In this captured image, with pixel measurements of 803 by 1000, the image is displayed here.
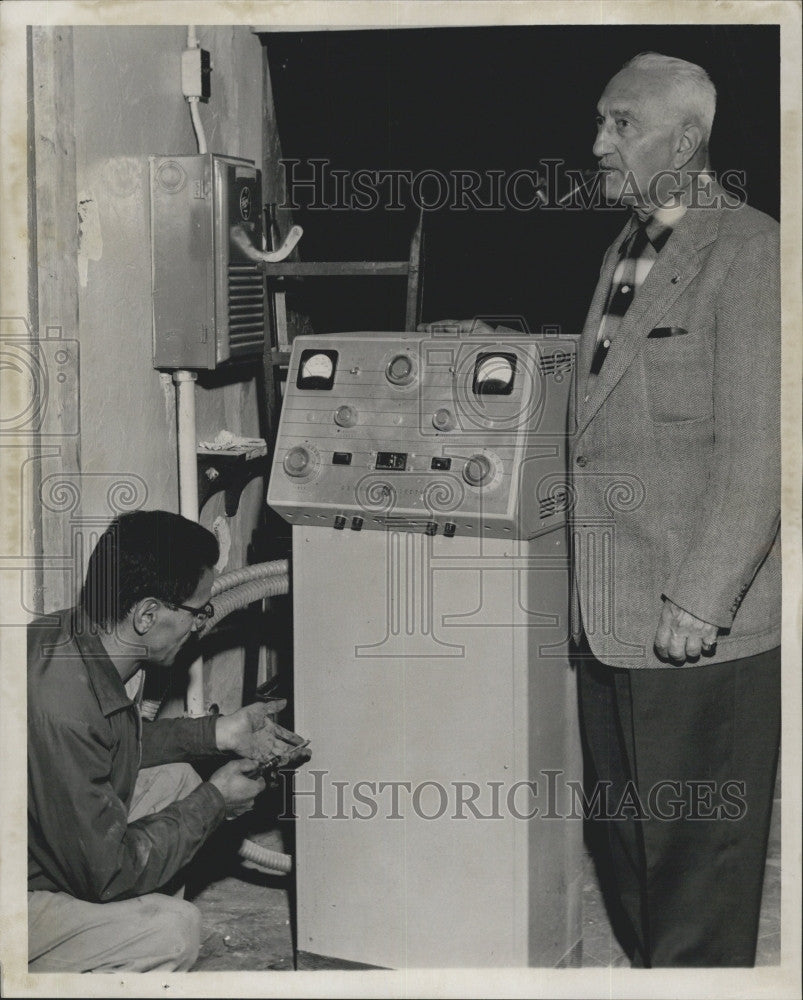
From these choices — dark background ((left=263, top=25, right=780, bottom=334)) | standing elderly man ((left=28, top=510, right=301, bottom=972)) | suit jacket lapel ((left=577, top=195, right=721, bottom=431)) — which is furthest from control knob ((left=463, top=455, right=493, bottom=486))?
dark background ((left=263, top=25, right=780, bottom=334))

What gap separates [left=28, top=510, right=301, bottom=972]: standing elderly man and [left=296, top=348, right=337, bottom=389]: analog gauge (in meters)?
0.39

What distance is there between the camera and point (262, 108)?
12.3 ft

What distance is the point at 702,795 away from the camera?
244 centimetres

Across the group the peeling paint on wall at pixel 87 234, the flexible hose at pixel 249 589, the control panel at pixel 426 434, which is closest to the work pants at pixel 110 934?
the flexible hose at pixel 249 589

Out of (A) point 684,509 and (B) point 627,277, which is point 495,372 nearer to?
(B) point 627,277

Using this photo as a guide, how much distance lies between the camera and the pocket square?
236 centimetres

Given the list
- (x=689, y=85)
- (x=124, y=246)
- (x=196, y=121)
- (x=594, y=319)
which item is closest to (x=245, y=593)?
(x=124, y=246)

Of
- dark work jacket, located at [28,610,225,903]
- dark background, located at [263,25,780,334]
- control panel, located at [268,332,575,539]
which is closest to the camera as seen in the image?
dark work jacket, located at [28,610,225,903]

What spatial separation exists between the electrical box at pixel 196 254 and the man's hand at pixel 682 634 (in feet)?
4.19

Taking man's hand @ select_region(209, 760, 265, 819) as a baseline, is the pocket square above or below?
above

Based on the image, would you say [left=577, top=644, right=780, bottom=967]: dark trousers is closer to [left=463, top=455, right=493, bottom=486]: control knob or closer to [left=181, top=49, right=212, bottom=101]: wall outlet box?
[left=463, top=455, right=493, bottom=486]: control knob

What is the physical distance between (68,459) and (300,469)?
1.53ft

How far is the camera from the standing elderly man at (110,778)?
2256 mm

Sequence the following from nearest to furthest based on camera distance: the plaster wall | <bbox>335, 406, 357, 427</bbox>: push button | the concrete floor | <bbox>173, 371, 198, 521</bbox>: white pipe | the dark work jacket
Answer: the dark work jacket
<bbox>335, 406, 357, 427</bbox>: push button
the plaster wall
the concrete floor
<bbox>173, 371, 198, 521</bbox>: white pipe
